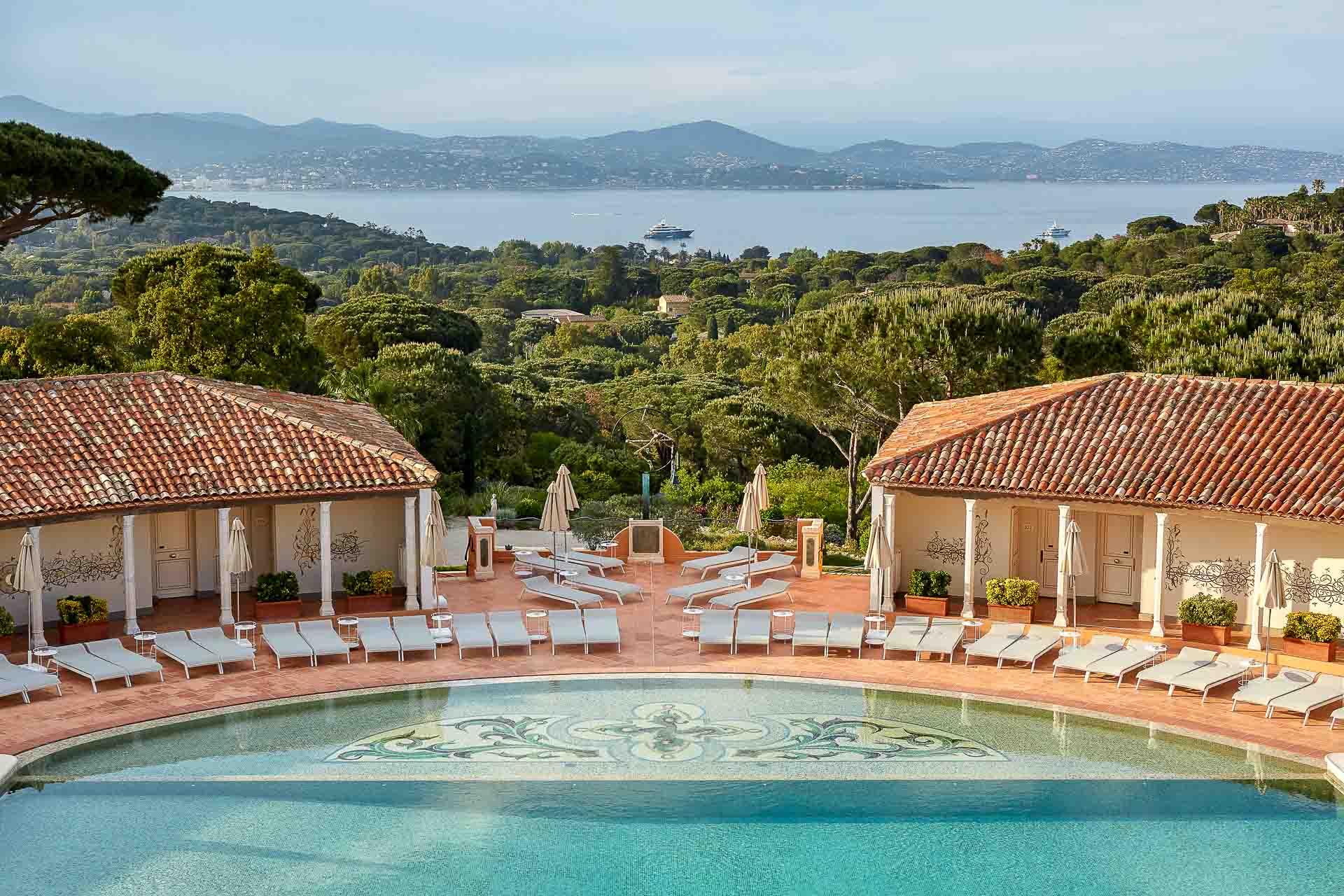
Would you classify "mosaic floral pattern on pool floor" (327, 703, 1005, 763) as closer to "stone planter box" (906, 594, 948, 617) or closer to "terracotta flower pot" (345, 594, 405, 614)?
"stone planter box" (906, 594, 948, 617)

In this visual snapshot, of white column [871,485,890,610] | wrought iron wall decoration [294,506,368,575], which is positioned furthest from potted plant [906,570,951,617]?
wrought iron wall decoration [294,506,368,575]

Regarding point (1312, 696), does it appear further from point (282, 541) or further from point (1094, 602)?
point (282, 541)

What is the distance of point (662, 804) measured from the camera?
13.8 meters

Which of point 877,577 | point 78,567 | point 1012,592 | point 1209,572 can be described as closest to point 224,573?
point 78,567

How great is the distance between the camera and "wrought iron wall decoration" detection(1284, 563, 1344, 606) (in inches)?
752

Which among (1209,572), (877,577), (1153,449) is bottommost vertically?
(877,577)

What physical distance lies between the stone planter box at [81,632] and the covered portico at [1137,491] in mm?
10986

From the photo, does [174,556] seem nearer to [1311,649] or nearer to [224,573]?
[224,573]

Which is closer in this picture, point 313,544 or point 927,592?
point 927,592

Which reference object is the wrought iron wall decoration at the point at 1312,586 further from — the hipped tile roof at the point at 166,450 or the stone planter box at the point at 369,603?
the stone planter box at the point at 369,603

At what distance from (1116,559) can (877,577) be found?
379 cm

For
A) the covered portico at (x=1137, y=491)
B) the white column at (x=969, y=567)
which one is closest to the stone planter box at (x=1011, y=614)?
the white column at (x=969, y=567)

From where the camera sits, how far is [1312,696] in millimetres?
16250

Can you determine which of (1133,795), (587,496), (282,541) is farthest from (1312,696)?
(587,496)
